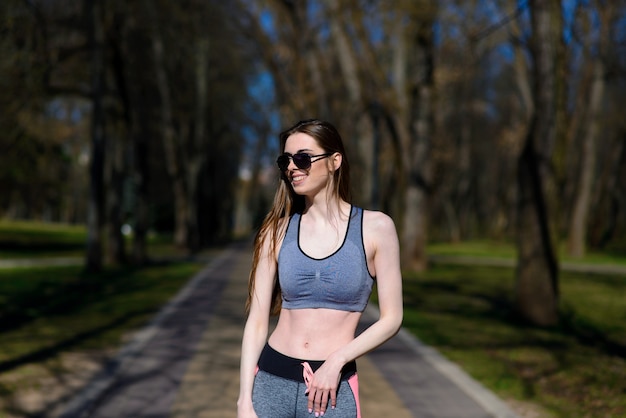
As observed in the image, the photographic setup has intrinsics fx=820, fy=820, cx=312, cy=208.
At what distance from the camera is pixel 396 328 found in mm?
2701

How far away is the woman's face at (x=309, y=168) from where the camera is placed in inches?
109

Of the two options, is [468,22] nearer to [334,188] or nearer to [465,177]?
[334,188]

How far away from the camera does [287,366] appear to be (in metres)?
2.70

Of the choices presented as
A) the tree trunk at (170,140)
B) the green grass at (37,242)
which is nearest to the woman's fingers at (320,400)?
the tree trunk at (170,140)

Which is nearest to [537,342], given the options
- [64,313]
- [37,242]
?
[64,313]

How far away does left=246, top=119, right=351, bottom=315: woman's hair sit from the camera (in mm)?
2783

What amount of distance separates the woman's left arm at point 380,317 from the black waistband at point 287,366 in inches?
3.0

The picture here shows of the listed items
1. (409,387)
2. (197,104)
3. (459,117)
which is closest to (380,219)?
(409,387)

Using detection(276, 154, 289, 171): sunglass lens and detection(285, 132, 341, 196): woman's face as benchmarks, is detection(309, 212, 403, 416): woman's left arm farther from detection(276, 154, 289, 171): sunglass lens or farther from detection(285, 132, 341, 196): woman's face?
detection(276, 154, 289, 171): sunglass lens

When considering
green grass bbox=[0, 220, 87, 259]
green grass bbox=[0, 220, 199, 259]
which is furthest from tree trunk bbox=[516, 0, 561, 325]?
green grass bbox=[0, 220, 87, 259]

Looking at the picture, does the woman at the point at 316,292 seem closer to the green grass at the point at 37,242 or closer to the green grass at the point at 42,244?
the green grass at the point at 42,244

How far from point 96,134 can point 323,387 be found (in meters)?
19.2

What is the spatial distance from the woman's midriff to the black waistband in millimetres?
20

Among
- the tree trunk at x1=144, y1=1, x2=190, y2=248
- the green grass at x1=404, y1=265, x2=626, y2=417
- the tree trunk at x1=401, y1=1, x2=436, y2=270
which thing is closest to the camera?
the green grass at x1=404, y1=265, x2=626, y2=417
